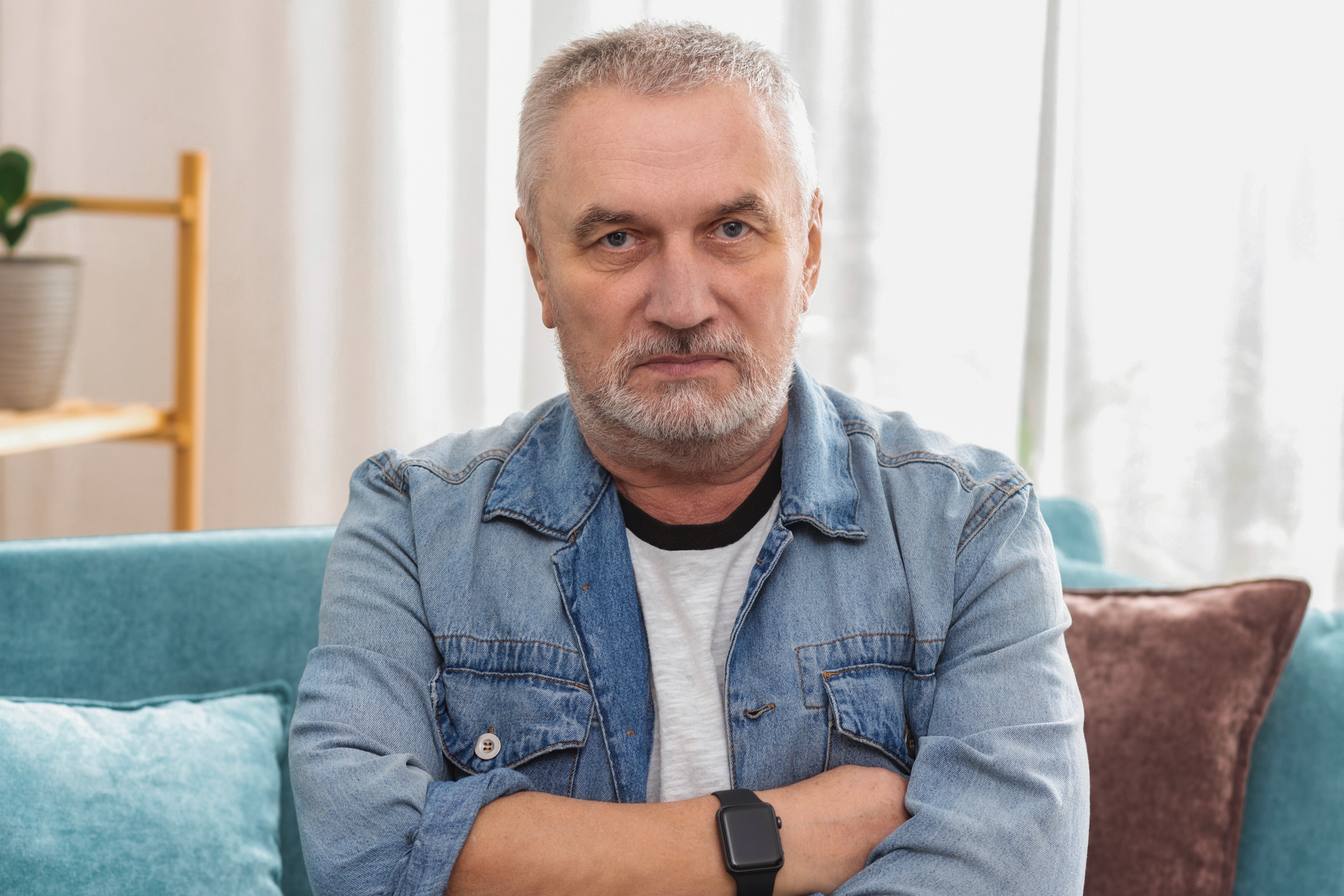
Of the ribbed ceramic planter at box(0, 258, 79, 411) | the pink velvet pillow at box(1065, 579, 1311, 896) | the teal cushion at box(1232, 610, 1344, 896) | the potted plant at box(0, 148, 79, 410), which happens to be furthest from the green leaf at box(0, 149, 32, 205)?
the teal cushion at box(1232, 610, 1344, 896)

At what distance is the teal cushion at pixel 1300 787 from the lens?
54.4 inches

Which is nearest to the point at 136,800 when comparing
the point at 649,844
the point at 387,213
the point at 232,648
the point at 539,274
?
the point at 232,648

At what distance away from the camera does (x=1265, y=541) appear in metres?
2.32

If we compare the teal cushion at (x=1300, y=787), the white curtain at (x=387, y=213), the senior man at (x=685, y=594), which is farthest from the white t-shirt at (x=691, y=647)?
the white curtain at (x=387, y=213)

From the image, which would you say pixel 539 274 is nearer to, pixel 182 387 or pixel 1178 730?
pixel 1178 730

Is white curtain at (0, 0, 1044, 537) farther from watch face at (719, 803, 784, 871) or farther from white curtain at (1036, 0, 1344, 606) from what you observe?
watch face at (719, 803, 784, 871)

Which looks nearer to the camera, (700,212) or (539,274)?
(700,212)

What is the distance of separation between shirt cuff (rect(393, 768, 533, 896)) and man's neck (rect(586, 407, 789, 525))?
0.38m

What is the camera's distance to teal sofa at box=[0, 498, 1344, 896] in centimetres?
141

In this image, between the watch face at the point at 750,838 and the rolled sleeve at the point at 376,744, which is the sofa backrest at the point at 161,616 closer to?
the rolled sleeve at the point at 376,744

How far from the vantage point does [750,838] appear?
1.02 meters

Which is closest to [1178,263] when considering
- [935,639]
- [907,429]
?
[907,429]

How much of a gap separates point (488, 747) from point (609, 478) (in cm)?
32

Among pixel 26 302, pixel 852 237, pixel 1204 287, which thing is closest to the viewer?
pixel 26 302
